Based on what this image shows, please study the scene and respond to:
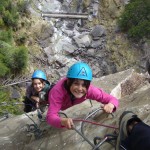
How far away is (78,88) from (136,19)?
63.3 ft

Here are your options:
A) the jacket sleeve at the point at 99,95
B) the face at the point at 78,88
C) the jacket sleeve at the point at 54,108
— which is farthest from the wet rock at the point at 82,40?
the face at the point at 78,88

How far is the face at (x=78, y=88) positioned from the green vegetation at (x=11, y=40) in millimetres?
12665

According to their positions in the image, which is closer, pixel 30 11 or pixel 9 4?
pixel 9 4

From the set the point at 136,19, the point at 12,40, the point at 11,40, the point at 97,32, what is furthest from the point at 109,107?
the point at 136,19

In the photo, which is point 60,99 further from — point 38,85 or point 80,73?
point 38,85

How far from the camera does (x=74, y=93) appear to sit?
11.6 feet

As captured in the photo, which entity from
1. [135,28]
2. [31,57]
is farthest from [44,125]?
[135,28]

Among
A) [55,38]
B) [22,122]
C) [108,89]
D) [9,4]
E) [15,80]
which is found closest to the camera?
[22,122]

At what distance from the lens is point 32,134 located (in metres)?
4.72

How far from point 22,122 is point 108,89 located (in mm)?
2255

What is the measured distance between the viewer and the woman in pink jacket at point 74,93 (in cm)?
346

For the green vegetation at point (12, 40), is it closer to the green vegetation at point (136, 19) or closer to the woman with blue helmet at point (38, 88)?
the green vegetation at point (136, 19)

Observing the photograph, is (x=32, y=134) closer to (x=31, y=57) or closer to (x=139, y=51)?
(x=31, y=57)

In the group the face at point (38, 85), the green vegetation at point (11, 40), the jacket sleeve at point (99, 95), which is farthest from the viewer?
the green vegetation at point (11, 40)
